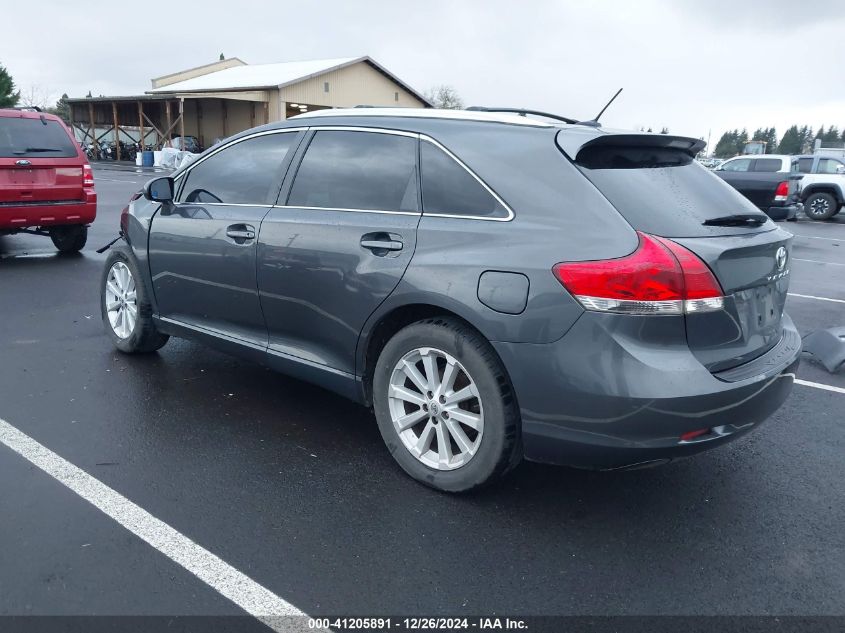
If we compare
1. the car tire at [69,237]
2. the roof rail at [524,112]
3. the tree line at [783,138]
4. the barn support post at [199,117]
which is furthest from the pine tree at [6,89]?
the tree line at [783,138]

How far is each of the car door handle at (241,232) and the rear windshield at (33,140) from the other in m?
6.05

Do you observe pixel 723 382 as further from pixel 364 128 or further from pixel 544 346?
pixel 364 128

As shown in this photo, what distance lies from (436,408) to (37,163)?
7.63m

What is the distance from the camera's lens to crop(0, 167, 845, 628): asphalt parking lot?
8.45 feet

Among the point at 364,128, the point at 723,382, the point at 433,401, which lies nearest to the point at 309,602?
the point at 433,401

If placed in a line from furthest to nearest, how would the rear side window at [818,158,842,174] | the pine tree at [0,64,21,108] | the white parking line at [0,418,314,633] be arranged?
the pine tree at [0,64,21,108] → the rear side window at [818,158,842,174] → the white parking line at [0,418,314,633]

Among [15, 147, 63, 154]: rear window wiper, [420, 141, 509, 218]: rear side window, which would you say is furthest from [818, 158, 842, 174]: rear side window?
[420, 141, 509, 218]: rear side window

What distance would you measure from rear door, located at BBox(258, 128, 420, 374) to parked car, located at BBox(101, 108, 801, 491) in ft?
0.03

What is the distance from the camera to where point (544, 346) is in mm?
2812

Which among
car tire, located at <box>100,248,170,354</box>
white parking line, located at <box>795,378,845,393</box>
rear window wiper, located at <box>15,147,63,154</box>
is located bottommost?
white parking line, located at <box>795,378,845,393</box>

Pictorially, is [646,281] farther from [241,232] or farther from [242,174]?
[242,174]

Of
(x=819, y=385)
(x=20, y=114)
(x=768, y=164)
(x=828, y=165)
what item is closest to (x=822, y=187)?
(x=828, y=165)

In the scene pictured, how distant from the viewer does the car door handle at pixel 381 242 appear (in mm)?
3293

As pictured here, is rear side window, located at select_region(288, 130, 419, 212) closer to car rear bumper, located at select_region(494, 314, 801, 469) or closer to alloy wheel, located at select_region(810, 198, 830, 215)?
car rear bumper, located at select_region(494, 314, 801, 469)
